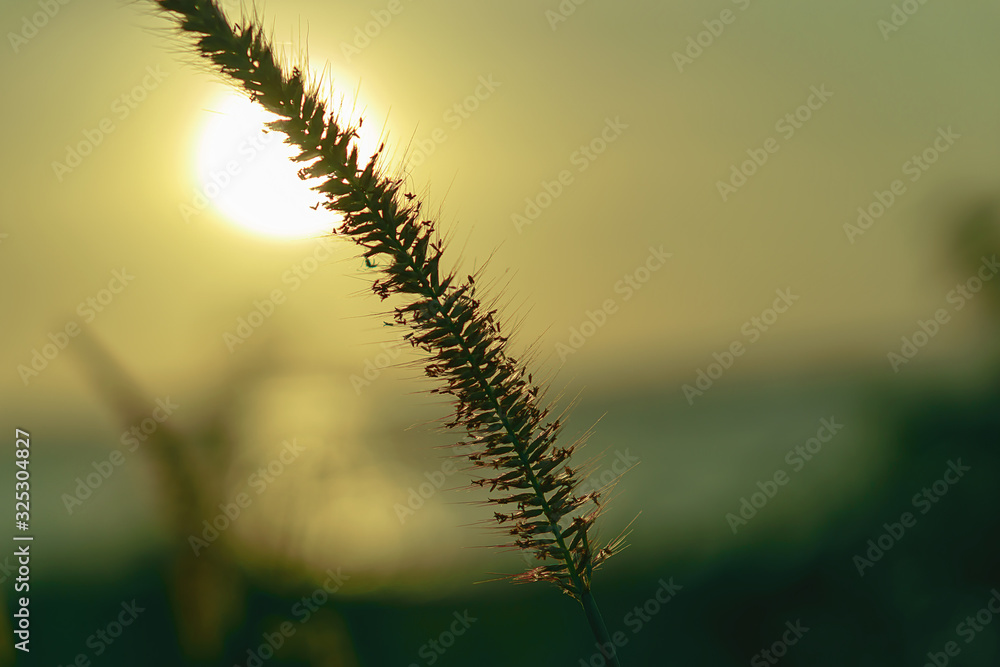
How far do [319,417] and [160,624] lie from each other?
4.39 ft

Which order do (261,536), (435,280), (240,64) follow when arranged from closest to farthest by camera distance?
(240,64) → (435,280) → (261,536)

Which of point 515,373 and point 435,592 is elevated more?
point 515,373

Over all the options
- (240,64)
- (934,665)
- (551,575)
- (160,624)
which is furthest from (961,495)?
(240,64)

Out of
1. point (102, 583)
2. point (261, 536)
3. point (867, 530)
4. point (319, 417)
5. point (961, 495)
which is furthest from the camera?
point (867, 530)

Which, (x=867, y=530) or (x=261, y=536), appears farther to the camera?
(x=867, y=530)

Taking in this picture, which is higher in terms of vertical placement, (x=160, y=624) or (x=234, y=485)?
(x=234, y=485)

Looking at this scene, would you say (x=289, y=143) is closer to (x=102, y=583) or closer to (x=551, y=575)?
(x=551, y=575)

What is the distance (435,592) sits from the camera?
579 cm

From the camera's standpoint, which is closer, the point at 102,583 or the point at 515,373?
the point at 515,373

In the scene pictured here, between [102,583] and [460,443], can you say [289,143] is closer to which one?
[460,443]

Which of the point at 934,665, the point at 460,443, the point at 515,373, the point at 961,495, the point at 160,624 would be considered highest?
the point at 515,373

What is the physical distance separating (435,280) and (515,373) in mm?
258

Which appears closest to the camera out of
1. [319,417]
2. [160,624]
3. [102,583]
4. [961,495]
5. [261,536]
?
[160,624]

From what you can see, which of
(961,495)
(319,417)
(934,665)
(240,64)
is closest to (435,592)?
(319,417)
